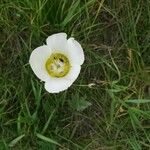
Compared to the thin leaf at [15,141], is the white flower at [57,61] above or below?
above

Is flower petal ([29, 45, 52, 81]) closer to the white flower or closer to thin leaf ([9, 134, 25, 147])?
the white flower

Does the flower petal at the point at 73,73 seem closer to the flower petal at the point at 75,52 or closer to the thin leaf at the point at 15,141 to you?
the flower petal at the point at 75,52

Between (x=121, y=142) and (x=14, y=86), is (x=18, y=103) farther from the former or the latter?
(x=121, y=142)

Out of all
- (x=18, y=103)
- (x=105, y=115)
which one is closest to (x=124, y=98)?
(x=105, y=115)

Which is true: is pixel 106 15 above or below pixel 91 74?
above

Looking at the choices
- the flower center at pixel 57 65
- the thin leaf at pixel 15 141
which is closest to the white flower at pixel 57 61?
the flower center at pixel 57 65

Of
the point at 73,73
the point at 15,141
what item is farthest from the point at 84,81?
the point at 15,141
